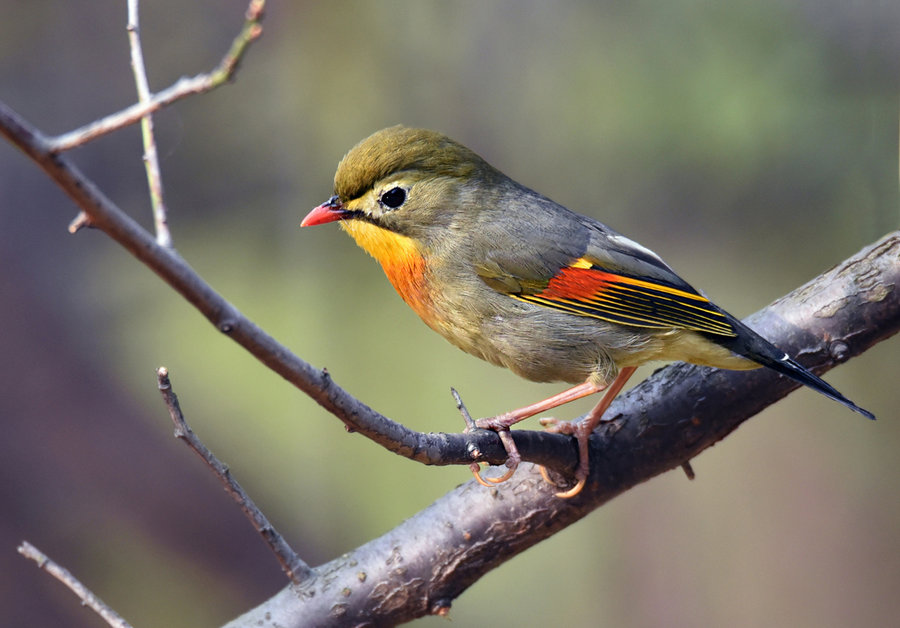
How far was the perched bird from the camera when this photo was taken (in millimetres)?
2184

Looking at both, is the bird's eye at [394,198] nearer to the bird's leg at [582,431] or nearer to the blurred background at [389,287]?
the bird's leg at [582,431]

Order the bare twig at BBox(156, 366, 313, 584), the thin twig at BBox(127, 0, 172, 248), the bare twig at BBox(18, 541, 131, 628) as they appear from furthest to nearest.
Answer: the bare twig at BBox(18, 541, 131, 628) < the bare twig at BBox(156, 366, 313, 584) < the thin twig at BBox(127, 0, 172, 248)

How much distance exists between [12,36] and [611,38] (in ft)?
9.34

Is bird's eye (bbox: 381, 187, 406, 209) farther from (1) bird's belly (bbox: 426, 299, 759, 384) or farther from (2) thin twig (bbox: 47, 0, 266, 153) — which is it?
(2) thin twig (bbox: 47, 0, 266, 153)

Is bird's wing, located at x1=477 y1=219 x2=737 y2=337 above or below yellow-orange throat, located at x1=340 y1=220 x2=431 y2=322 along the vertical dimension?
below

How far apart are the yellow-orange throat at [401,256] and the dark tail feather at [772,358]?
0.77 m

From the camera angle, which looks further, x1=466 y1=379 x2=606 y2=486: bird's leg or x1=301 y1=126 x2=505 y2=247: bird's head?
x1=301 y1=126 x2=505 y2=247: bird's head

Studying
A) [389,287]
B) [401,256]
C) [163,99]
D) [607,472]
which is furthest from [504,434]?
[389,287]

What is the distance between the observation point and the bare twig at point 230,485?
1416mm

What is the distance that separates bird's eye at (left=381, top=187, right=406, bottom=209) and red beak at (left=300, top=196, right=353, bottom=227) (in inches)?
3.9

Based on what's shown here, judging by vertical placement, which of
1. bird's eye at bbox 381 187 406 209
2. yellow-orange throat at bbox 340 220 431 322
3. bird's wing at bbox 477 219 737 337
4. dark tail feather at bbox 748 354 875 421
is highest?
bird's eye at bbox 381 187 406 209

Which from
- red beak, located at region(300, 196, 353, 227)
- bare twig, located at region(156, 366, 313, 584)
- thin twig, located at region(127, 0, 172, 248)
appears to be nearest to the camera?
thin twig, located at region(127, 0, 172, 248)

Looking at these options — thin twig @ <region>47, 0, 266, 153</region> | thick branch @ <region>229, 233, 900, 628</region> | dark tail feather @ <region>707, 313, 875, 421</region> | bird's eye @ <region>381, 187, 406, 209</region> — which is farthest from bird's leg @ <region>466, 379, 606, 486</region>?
thin twig @ <region>47, 0, 266, 153</region>

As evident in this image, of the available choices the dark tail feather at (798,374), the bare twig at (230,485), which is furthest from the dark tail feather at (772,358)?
the bare twig at (230,485)
